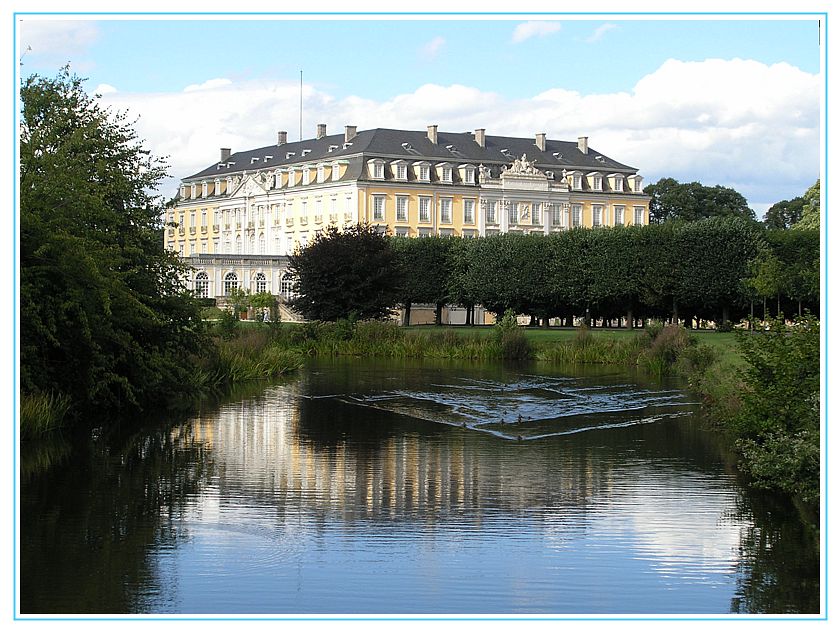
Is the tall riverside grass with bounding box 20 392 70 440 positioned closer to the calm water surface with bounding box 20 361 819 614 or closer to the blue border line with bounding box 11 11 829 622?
the calm water surface with bounding box 20 361 819 614

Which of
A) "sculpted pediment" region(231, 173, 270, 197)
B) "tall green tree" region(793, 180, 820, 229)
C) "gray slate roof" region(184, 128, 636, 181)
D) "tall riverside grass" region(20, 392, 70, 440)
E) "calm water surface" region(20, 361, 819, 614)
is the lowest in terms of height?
"calm water surface" region(20, 361, 819, 614)

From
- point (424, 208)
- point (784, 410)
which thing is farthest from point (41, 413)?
point (424, 208)

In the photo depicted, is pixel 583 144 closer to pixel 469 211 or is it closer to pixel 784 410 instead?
pixel 469 211

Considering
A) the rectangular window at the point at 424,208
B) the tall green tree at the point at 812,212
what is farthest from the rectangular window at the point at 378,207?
the tall green tree at the point at 812,212

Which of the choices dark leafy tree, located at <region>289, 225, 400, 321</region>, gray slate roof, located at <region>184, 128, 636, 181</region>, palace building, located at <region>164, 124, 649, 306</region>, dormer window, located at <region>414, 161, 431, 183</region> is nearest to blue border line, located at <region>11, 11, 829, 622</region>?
dark leafy tree, located at <region>289, 225, 400, 321</region>

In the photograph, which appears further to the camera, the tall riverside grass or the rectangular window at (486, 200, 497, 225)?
the rectangular window at (486, 200, 497, 225)

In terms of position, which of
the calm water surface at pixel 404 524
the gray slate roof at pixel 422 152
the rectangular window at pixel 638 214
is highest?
the gray slate roof at pixel 422 152

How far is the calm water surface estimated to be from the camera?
9148mm

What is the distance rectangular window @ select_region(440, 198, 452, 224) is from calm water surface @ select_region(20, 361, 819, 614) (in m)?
75.2

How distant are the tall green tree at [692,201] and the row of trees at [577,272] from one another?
38327 millimetres

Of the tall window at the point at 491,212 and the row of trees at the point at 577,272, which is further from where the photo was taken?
the tall window at the point at 491,212

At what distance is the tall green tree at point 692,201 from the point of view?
105062 millimetres
